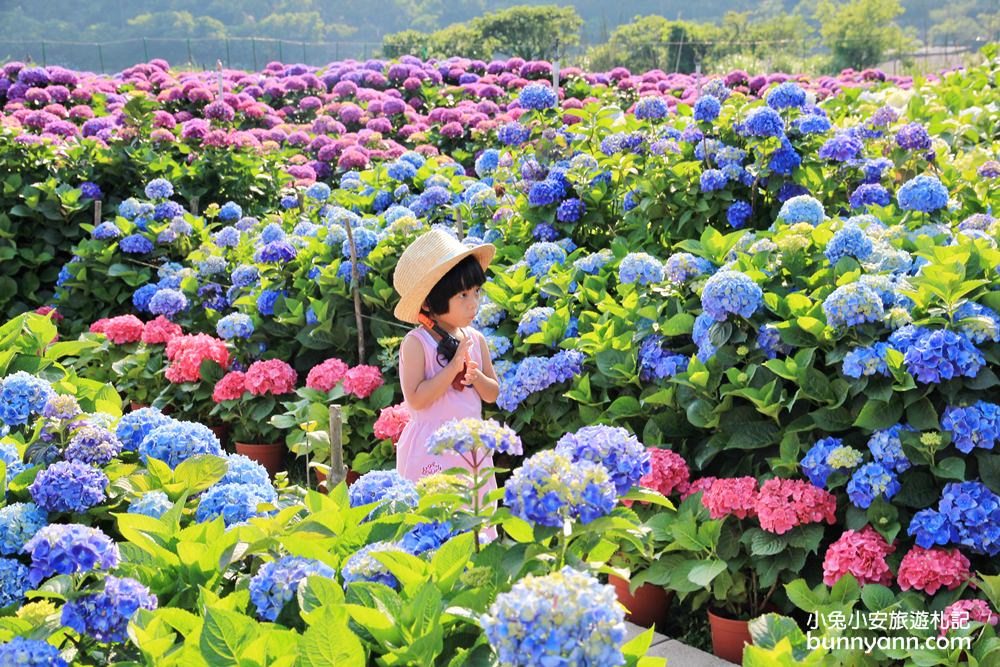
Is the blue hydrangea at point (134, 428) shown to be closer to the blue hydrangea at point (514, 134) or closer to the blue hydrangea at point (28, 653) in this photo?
the blue hydrangea at point (28, 653)

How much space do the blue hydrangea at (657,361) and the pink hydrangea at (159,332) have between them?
8.61 feet

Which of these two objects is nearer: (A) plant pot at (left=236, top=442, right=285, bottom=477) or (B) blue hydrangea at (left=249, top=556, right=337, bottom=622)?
(B) blue hydrangea at (left=249, top=556, right=337, bottom=622)

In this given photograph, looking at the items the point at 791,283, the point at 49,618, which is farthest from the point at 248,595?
the point at 791,283

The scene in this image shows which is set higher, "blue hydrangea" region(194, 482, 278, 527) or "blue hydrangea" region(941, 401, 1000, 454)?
"blue hydrangea" region(194, 482, 278, 527)

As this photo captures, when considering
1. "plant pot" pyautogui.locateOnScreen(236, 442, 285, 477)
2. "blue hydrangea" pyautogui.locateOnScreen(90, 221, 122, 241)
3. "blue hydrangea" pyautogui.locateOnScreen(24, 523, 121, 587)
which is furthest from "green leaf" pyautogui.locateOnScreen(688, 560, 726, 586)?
"blue hydrangea" pyautogui.locateOnScreen(90, 221, 122, 241)

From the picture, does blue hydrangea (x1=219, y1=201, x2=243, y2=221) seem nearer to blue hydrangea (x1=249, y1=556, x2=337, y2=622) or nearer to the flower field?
the flower field

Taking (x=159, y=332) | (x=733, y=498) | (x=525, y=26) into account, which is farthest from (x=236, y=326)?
(x=525, y=26)

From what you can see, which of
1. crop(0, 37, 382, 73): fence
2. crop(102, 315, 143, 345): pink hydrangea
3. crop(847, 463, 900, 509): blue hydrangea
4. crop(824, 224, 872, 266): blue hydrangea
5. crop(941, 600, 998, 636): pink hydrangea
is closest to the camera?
crop(941, 600, 998, 636): pink hydrangea

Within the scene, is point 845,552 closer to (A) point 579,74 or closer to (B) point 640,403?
(B) point 640,403

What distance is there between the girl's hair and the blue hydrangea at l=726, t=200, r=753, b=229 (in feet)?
5.15

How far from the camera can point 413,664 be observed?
1453 mm

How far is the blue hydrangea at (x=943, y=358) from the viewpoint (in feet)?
8.97

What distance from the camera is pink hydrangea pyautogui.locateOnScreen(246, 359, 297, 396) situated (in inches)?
178

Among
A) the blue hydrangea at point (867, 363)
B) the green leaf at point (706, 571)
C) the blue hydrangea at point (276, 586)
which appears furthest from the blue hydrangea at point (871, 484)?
the blue hydrangea at point (276, 586)
